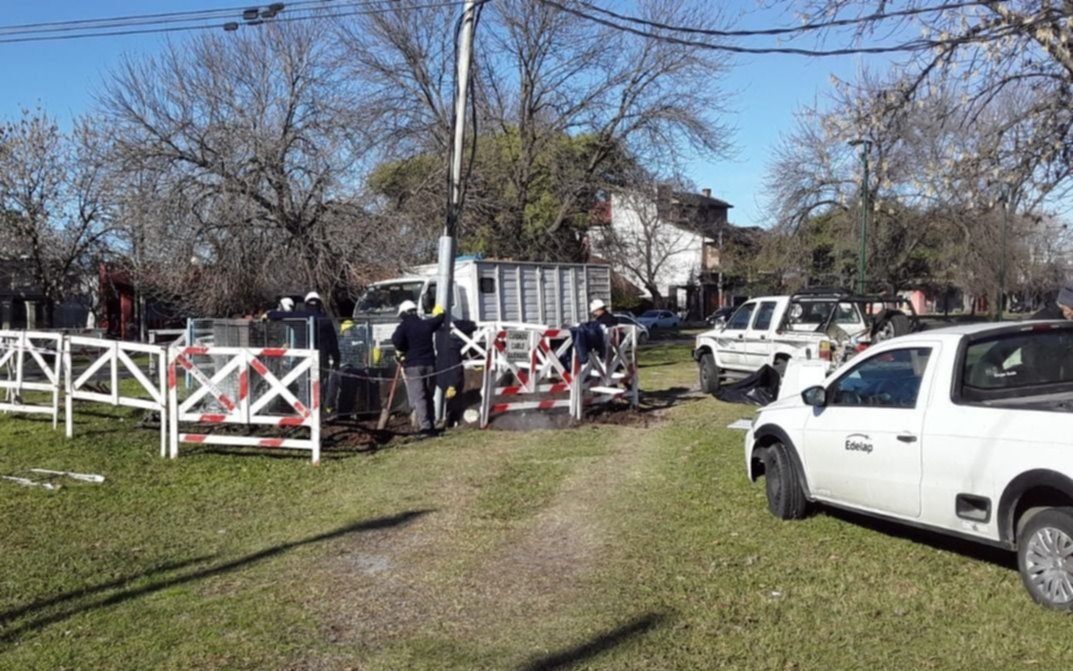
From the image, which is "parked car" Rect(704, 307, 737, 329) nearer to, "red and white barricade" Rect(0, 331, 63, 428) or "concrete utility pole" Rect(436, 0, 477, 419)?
"concrete utility pole" Rect(436, 0, 477, 419)

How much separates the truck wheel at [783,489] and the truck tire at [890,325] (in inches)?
292

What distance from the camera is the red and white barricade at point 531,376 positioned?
1282 centimetres

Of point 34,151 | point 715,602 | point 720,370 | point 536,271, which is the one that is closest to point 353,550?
point 715,602

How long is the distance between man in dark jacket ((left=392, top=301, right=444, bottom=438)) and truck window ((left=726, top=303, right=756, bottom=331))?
6.24m

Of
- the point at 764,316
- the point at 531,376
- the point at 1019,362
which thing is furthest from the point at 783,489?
the point at 764,316

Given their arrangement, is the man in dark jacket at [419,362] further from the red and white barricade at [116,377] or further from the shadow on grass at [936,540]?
the shadow on grass at [936,540]

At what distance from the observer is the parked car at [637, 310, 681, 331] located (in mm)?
55156

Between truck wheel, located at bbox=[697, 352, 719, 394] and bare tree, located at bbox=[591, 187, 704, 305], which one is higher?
bare tree, located at bbox=[591, 187, 704, 305]

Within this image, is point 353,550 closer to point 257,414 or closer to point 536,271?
point 257,414

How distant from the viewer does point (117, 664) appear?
4.87 metres

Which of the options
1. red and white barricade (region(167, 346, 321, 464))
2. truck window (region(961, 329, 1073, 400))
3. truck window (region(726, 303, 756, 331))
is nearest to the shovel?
red and white barricade (region(167, 346, 321, 464))

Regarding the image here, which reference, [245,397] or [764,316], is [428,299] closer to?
[764,316]

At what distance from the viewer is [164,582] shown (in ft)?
20.7

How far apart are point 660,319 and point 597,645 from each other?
171ft
